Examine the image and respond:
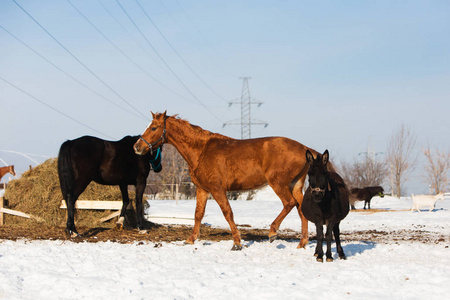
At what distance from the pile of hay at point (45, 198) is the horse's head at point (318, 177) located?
22.2 ft

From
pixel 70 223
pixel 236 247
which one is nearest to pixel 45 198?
pixel 70 223

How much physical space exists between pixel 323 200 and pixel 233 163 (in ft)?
6.83

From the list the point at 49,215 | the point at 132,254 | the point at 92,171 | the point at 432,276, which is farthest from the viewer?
the point at 49,215

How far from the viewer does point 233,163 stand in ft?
27.5

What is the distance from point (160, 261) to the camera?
22.2 ft

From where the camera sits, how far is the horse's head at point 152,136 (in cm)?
884

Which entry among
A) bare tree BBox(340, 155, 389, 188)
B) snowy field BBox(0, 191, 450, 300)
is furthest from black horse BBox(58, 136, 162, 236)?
bare tree BBox(340, 155, 389, 188)

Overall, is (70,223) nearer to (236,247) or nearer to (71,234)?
(71,234)

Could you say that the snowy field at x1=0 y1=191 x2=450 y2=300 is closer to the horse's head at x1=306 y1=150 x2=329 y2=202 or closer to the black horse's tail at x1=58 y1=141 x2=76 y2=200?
the horse's head at x1=306 y1=150 x2=329 y2=202

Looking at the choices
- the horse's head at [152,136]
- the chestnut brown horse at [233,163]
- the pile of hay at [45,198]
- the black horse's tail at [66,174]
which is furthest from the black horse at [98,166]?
the pile of hay at [45,198]

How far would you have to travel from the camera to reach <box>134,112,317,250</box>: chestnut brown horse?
8148 millimetres

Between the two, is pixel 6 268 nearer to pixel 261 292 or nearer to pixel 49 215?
pixel 261 292

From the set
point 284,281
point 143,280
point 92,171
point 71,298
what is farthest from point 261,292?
A: point 92,171

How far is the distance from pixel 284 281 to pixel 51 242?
4985 millimetres
